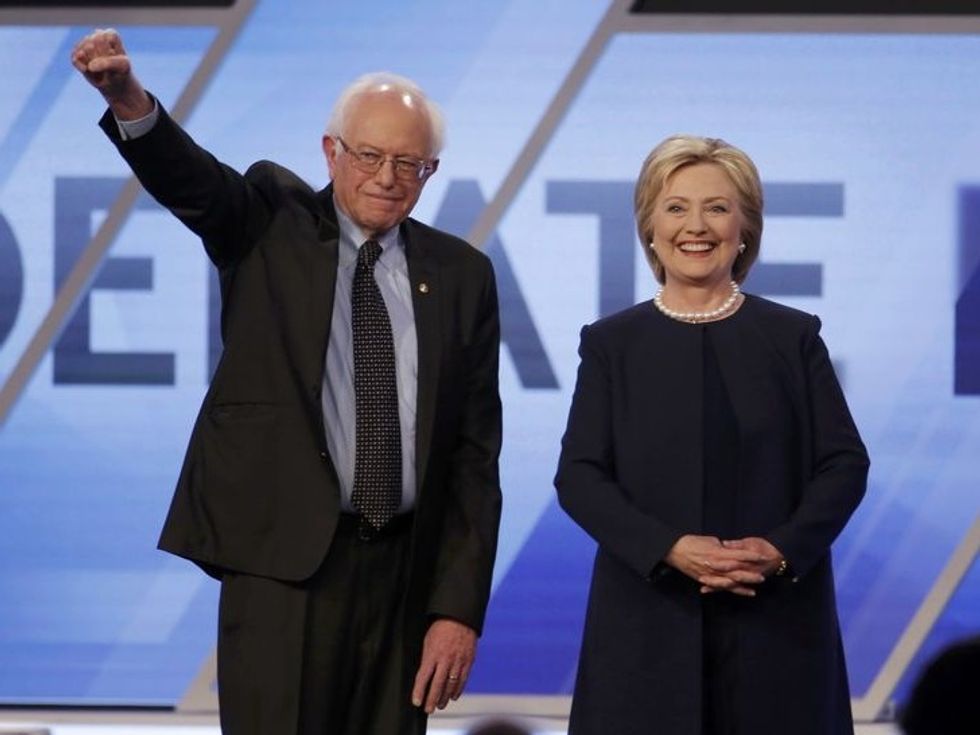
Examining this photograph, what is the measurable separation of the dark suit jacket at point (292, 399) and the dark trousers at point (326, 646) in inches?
1.6

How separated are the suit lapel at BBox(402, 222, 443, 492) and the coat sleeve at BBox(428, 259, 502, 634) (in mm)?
88

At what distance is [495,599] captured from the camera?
496 cm

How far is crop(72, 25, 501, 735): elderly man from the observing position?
2.90m

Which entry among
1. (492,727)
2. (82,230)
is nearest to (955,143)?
(82,230)

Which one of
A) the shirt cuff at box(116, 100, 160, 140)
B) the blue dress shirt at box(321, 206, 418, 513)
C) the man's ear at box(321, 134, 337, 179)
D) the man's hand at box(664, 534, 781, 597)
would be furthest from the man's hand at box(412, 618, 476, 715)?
the shirt cuff at box(116, 100, 160, 140)

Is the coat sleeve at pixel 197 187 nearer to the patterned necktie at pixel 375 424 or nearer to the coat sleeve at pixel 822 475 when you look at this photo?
the patterned necktie at pixel 375 424

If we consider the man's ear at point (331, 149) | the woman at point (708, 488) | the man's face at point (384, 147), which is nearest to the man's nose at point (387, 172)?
the man's face at point (384, 147)

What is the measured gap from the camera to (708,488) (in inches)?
120

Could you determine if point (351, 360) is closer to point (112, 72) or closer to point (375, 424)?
point (375, 424)

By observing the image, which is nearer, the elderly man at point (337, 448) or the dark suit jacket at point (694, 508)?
the elderly man at point (337, 448)

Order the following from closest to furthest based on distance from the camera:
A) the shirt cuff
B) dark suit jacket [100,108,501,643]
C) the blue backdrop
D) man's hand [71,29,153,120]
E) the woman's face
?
man's hand [71,29,153,120], the shirt cuff, dark suit jacket [100,108,501,643], the woman's face, the blue backdrop

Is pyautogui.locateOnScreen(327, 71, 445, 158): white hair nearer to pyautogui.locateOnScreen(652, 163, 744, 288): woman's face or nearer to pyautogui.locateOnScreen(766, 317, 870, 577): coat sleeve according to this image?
pyautogui.locateOnScreen(652, 163, 744, 288): woman's face

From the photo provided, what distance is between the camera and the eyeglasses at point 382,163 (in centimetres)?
296

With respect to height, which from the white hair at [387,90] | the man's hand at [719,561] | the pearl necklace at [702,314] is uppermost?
the white hair at [387,90]
